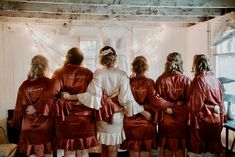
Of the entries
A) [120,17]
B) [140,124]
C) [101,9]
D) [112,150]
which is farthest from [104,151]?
[120,17]

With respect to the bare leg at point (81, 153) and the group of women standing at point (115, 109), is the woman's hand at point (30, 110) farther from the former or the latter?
the bare leg at point (81, 153)

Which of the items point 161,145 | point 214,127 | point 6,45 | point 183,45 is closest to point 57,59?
point 6,45

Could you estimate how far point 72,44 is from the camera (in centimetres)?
617

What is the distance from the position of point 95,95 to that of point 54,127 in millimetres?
659

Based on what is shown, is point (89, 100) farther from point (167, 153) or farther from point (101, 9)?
point (101, 9)

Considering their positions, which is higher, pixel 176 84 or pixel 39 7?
pixel 39 7

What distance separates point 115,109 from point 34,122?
0.92 metres

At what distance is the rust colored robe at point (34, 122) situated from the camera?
322 centimetres

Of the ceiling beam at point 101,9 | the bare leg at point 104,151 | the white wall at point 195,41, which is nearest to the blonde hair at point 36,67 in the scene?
the bare leg at point 104,151

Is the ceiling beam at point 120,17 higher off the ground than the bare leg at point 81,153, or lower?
higher

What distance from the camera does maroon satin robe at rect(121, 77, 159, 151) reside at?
329cm

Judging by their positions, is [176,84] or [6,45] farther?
[6,45]

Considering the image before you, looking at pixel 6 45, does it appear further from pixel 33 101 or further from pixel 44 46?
pixel 33 101

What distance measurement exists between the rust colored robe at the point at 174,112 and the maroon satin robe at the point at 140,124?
123 millimetres
